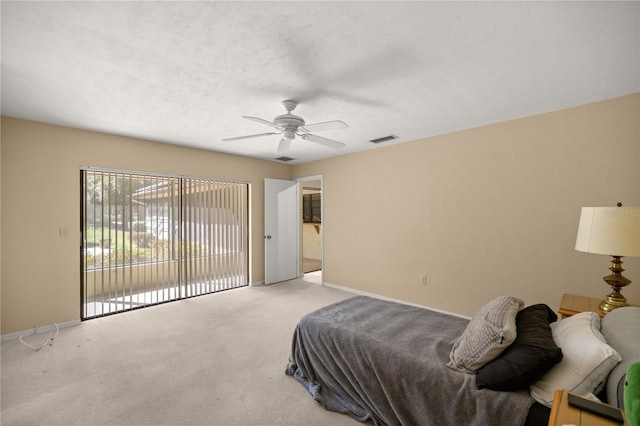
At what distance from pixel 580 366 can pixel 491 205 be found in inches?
96.3

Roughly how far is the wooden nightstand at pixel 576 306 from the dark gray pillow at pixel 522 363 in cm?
85

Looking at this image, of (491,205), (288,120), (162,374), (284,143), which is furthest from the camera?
(491,205)

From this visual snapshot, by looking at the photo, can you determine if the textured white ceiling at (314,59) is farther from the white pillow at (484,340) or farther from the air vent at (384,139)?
the white pillow at (484,340)

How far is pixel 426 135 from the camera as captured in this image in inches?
154

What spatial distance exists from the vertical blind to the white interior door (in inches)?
16.2

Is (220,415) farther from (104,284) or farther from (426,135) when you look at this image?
(426,135)

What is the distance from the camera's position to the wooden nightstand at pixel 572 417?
3.35ft

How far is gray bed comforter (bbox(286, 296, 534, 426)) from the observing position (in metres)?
1.47

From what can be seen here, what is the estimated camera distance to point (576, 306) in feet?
7.45

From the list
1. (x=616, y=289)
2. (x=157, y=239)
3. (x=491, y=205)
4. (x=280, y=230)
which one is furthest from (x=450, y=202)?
(x=157, y=239)

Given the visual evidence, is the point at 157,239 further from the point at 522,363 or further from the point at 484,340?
the point at 522,363

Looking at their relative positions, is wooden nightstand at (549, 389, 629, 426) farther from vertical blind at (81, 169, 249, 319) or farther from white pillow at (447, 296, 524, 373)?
vertical blind at (81, 169, 249, 319)

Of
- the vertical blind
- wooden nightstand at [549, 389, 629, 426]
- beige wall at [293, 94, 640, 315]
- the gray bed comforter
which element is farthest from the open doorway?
wooden nightstand at [549, 389, 629, 426]

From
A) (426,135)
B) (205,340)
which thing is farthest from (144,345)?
(426,135)
